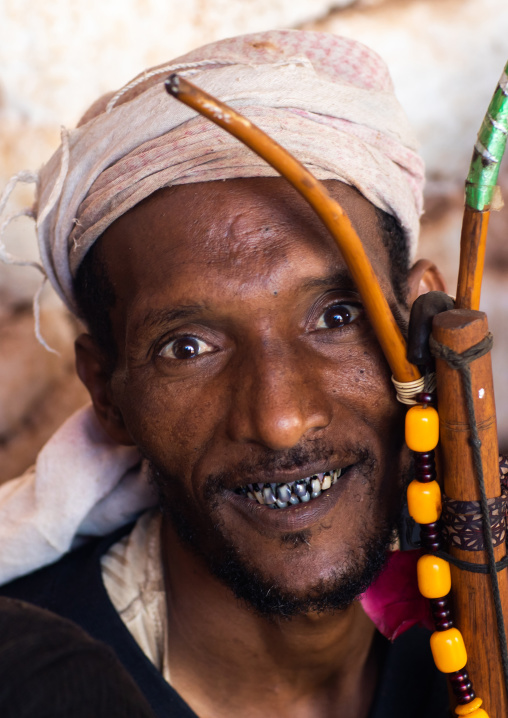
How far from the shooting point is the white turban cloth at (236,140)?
1278mm

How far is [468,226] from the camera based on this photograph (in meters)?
1.11

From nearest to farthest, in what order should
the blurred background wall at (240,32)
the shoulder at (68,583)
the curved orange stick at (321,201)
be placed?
1. the curved orange stick at (321,201)
2. the shoulder at (68,583)
3. the blurred background wall at (240,32)

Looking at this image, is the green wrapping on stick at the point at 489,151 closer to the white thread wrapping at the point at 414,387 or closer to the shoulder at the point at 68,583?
the white thread wrapping at the point at 414,387

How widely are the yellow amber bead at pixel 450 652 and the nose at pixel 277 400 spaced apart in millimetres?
364

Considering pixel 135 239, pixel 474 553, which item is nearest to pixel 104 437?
pixel 135 239

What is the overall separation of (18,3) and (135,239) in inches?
37.1

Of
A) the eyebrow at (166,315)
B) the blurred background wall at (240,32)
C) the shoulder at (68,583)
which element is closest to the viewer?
the eyebrow at (166,315)

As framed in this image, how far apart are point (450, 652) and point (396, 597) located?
22 centimetres

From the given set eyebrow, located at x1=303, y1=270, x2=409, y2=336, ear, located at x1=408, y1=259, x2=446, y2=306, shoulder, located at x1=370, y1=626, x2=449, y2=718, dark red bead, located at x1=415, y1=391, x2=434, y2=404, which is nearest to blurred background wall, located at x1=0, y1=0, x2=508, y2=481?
ear, located at x1=408, y1=259, x2=446, y2=306

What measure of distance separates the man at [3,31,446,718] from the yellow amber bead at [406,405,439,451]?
140 mm

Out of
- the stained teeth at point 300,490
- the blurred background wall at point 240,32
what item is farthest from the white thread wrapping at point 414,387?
the blurred background wall at point 240,32

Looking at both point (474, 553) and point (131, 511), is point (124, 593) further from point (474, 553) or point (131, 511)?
point (474, 553)

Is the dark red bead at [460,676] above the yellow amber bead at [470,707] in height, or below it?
above

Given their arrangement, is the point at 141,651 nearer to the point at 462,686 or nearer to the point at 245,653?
the point at 245,653
